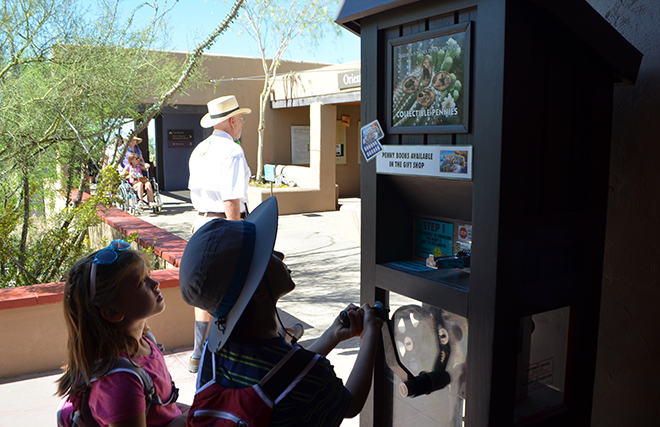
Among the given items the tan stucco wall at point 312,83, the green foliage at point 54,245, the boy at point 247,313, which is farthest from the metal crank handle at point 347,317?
the tan stucco wall at point 312,83

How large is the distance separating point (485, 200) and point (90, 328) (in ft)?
3.94

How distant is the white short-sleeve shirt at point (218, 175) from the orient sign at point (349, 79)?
287 inches

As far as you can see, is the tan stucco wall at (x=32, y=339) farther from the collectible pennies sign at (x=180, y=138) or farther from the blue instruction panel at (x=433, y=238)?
the collectible pennies sign at (x=180, y=138)

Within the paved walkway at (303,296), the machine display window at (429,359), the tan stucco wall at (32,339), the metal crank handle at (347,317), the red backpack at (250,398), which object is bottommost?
the paved walkway at (303,296)

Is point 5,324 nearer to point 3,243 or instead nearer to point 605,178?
point 3,243

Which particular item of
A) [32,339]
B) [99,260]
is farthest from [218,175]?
[99,260]

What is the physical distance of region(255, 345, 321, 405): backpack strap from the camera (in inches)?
48.1

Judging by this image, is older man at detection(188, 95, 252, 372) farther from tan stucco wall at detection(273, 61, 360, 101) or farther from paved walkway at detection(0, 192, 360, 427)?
tan stucco wall at detection(273, 61, 360, 101)

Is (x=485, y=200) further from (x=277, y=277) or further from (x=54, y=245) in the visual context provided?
(x=54, y=245)

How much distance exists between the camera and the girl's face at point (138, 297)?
1680mm

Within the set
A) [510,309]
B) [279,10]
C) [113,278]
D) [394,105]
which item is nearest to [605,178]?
[510,309]

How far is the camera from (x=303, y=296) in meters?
5.43

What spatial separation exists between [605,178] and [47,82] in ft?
12.9

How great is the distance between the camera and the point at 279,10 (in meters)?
14.2
